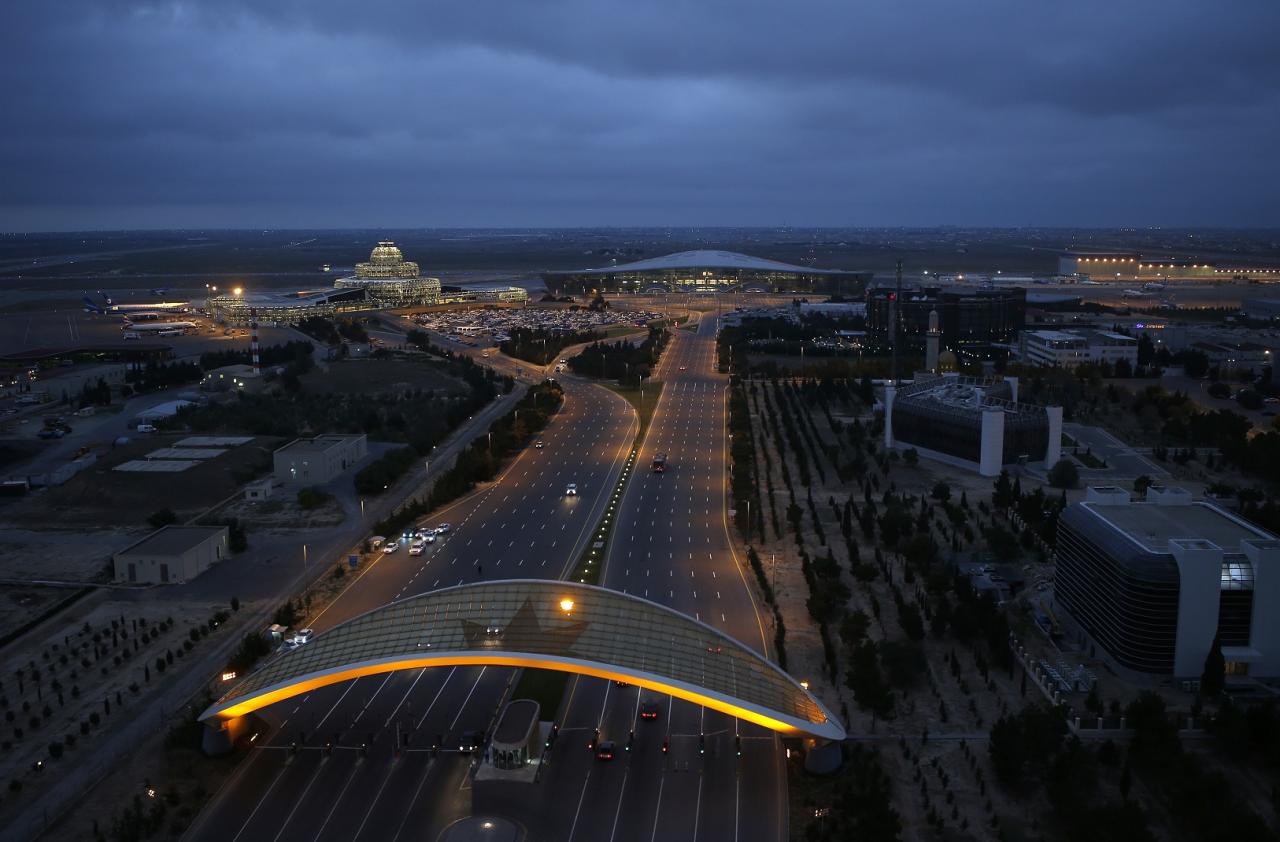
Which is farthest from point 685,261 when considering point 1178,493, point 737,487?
point 1178,493

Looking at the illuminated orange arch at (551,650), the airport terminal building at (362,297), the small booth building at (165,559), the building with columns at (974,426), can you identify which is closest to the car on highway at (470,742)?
the illuminated orange arch at (551,650)

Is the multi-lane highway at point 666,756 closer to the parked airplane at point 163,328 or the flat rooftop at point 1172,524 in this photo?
the flat rooftop at point 1172,524

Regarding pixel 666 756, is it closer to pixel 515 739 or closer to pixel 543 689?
pixel 515 739

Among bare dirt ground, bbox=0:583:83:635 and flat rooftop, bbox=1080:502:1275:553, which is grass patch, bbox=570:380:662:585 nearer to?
flat rooftop, bbox=1080:502:1275:553

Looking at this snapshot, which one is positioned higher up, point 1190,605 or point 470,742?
point 1190,605

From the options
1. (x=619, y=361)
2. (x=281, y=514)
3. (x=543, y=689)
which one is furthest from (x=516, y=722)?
(x=619, y=361)

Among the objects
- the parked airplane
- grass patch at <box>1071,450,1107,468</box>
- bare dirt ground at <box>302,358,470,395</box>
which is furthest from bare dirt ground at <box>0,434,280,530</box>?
the parked airplane

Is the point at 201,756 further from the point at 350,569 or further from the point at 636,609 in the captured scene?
the point at 350,569
